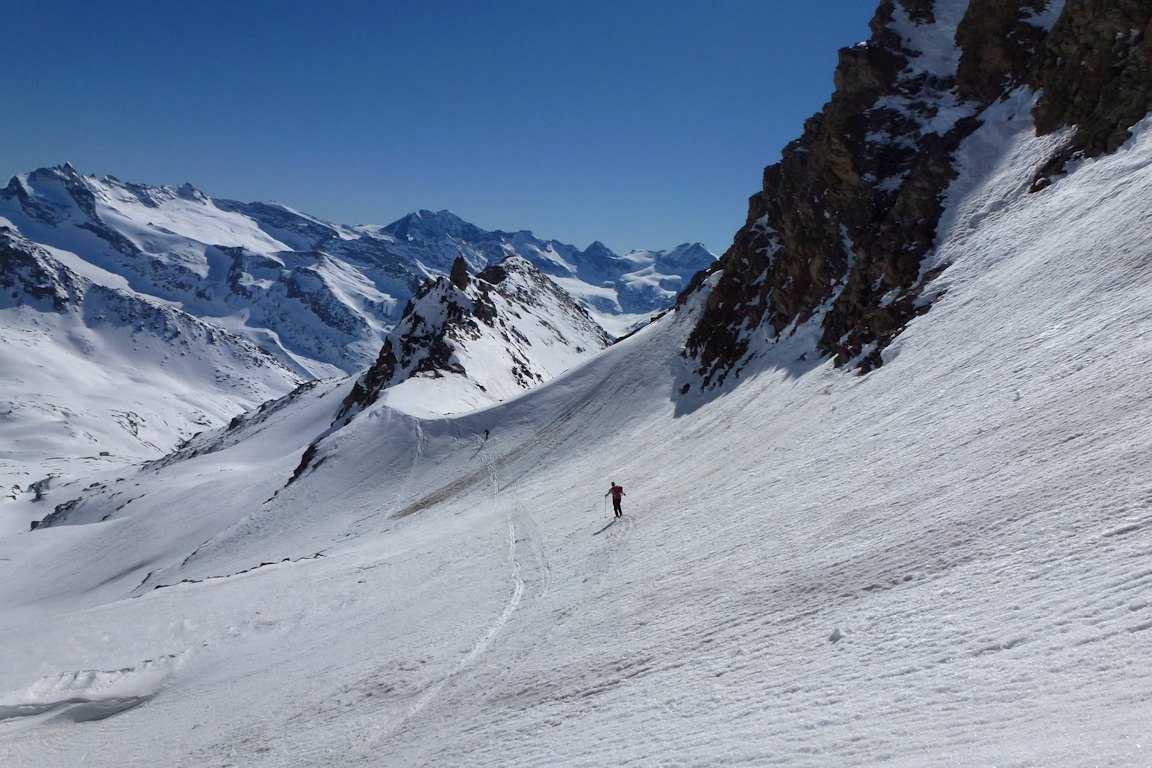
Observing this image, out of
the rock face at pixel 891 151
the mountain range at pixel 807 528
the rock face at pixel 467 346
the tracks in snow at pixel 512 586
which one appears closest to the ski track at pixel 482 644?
the tracks in snow at pixel 512 586

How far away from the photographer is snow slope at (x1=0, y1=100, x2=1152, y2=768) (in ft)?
30.0

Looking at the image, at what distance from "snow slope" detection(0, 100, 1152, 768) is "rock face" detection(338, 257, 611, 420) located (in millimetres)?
42401

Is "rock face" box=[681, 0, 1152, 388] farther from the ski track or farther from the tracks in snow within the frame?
the ski track

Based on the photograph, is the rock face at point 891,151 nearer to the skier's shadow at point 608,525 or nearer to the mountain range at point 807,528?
the mountain range at point 807,528

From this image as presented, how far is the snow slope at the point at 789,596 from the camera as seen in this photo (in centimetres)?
913

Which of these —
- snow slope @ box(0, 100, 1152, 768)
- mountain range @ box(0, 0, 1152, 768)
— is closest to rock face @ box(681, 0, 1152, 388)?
mountain range @ box(0, 0, 1152, 768)

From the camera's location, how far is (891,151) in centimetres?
4222

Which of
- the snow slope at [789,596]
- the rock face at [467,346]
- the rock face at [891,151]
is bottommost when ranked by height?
the snow slope at [789,596]

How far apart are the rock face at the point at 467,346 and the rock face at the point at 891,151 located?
3443 cm

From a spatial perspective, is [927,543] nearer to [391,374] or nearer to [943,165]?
[943,165]

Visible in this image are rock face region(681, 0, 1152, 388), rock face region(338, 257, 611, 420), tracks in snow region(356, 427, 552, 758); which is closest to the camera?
tracks in snow region(356, 427, 552, 758)

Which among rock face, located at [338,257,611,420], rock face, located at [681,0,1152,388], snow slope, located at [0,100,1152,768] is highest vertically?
rock face, located at [338,257,611,420]

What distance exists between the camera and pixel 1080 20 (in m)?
33.3

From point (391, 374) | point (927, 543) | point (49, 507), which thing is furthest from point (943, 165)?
point (49, 507)
